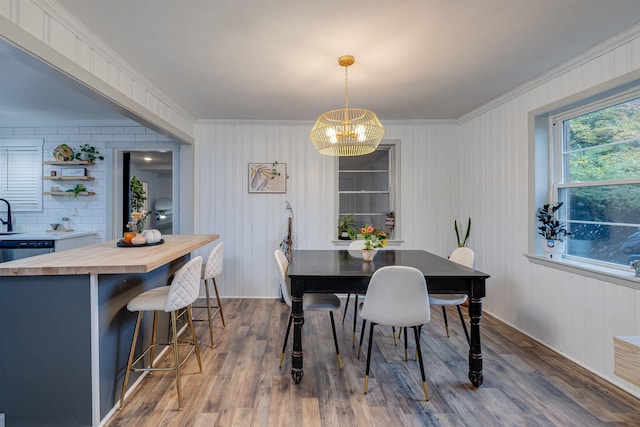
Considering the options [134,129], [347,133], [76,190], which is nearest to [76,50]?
[347,133]

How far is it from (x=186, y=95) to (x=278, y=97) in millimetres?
1011

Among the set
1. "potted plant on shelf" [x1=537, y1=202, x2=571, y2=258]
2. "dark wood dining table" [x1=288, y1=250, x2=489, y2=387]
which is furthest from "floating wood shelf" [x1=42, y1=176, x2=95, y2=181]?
"potted plant on shelf" [x1=537, y1=202, x2=571, y2=258]

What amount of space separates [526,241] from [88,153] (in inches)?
218

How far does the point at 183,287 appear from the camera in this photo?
198 centimetres

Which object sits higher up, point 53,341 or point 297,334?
point 53,341

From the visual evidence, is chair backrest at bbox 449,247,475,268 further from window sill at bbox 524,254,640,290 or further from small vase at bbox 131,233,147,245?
small vase at bbox 131,233,147,245

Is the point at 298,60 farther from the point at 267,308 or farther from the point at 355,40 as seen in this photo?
the point at 267,308

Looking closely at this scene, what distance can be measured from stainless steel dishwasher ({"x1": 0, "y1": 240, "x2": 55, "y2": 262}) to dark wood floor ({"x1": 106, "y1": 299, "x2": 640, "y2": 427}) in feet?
7.80

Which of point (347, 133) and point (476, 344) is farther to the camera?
point (347, 133)

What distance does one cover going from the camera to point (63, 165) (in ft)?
13.6

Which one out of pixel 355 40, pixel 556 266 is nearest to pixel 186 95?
pixel 355 40

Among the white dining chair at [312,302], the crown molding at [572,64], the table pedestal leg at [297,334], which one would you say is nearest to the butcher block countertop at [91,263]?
the white dining chair at [312,302]

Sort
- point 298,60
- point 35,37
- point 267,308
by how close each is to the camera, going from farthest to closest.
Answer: point 267,308 < point 298,60 < point 35,37

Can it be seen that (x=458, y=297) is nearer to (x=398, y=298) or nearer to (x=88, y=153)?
(x=398, y=298)
